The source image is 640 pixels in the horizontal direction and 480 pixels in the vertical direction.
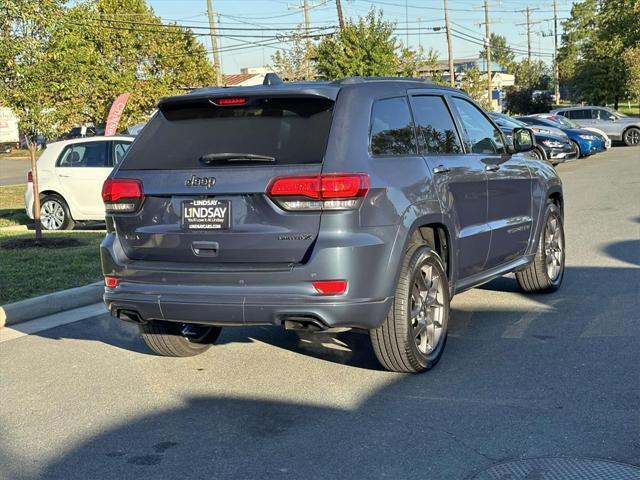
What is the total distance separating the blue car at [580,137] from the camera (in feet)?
92.7

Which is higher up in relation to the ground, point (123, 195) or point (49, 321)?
point (123, 195)

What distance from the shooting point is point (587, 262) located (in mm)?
9078

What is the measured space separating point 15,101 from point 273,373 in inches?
281

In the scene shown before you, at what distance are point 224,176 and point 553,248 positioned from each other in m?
4.12

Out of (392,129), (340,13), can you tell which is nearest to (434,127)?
(392,129)

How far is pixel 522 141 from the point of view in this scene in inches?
275

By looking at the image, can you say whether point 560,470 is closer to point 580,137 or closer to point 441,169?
point 441,169

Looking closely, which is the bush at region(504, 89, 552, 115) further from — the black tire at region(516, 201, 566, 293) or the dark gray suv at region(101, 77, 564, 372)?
the dark gray suv at region(101, 77, 564, 372)

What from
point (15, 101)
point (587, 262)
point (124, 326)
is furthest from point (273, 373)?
point (15, 101)

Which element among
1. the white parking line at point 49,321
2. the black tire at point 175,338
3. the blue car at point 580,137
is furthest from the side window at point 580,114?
the black tire at point 175,338

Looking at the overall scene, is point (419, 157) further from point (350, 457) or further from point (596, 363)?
point (350, 457)

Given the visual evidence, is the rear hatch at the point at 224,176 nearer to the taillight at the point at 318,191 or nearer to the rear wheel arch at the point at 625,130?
the taillight at the point at 318,191

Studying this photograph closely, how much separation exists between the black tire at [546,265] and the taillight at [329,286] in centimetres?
317

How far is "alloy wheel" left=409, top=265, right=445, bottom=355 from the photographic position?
17.4 ft
